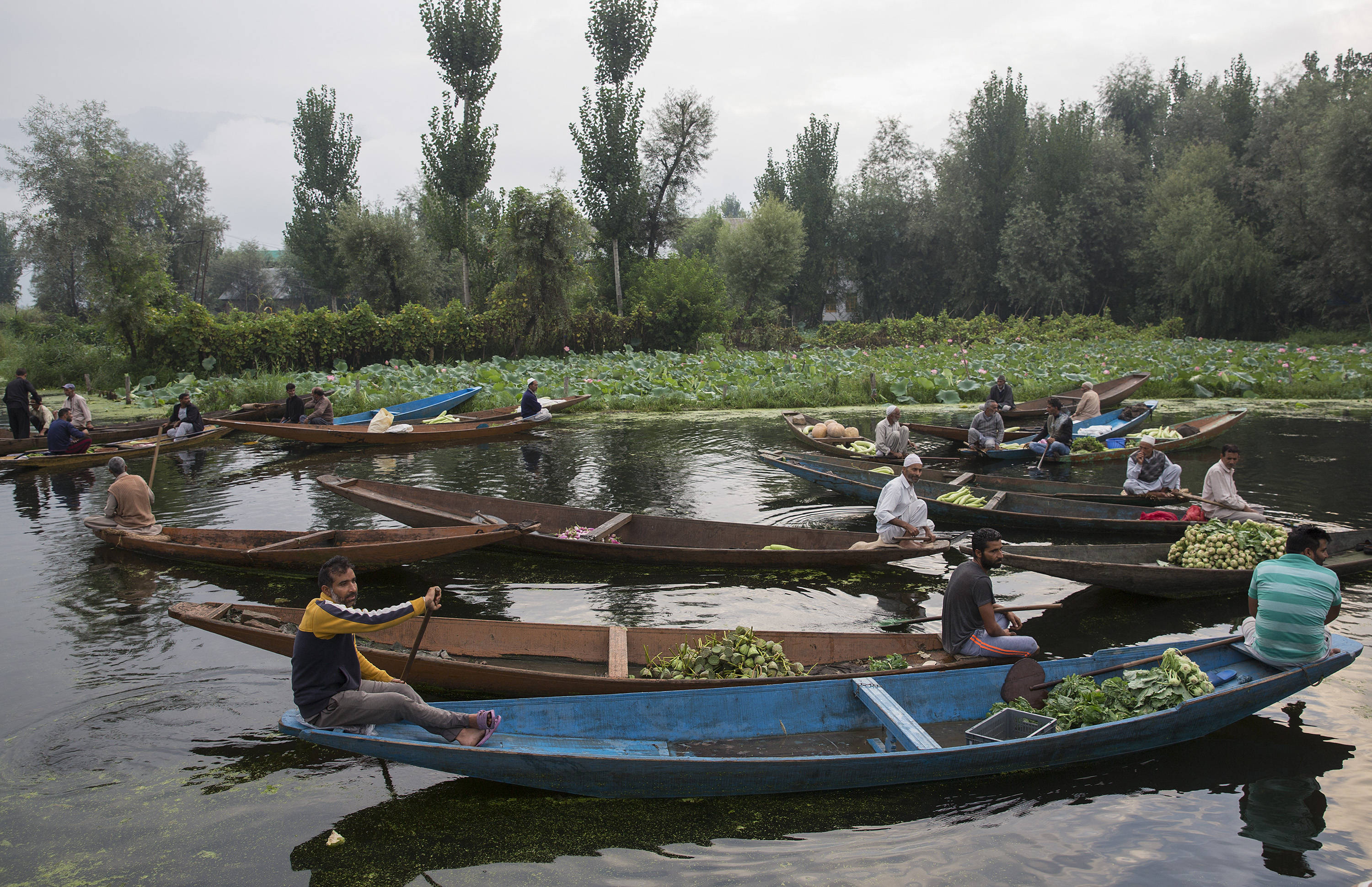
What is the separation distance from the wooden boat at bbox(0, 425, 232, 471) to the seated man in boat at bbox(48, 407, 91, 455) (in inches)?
3.1

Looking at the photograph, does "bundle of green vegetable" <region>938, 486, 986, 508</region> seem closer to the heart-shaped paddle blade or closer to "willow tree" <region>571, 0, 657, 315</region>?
the heart-shaped paddle blade

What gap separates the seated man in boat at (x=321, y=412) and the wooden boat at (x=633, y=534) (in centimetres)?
731

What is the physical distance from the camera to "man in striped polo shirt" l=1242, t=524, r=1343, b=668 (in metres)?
4.84

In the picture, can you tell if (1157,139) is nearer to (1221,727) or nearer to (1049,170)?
(1049,170)

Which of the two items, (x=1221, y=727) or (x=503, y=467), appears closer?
(x=1221, y=727)

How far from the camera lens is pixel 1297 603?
486 centimetres

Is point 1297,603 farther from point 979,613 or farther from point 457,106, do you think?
point 457,106

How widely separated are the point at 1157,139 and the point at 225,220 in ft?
168

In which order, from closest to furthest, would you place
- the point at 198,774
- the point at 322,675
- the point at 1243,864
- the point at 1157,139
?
the point at 1243,864 → the point at 322,675 → the point at 198,774 → the point at 1157,139

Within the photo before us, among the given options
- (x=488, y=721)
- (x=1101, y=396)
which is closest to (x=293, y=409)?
(x=488, y=721)

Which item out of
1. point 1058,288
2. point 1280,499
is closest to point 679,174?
point 1058,288

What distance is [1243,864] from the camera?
398 cm

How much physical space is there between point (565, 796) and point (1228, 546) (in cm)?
614

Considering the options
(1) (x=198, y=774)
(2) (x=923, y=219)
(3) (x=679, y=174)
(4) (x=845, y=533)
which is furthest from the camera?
(2) (x=923, y=219)
